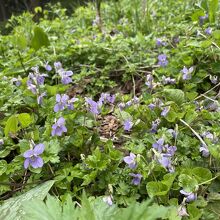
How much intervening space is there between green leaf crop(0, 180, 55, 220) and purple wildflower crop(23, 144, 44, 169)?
3.8 inches

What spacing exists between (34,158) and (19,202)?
19 centimetres

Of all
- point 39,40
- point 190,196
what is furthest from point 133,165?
point 39,40

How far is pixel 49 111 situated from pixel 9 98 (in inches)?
13.5

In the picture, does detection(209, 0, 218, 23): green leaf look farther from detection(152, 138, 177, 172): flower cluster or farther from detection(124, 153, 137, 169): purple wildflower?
detection(124, 153, 137, 169): purple wildflower

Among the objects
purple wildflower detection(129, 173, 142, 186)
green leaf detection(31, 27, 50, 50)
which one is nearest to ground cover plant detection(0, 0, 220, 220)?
purple wildflower detection(129, 173, 142, 186)

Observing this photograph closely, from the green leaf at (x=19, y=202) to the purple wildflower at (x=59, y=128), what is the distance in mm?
226

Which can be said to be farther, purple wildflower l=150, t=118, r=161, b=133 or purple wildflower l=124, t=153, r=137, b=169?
purple wildflower l=150, t=118, r=161, b=133

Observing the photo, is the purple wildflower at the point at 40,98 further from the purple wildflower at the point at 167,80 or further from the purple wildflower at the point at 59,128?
the purple wildflower at the point at 167,80

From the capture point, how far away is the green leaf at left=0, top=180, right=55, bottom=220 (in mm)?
1582

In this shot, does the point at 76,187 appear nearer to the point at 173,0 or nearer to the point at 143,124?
the point at 143,124

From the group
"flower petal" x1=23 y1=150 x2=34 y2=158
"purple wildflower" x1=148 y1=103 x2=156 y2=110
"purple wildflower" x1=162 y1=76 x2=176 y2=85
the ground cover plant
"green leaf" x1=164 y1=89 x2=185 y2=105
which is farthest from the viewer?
"purple wildflower" x1=162 y1=76 x2=176 y2=85

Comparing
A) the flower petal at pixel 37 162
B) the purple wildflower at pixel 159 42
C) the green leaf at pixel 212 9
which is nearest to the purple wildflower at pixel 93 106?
the flower petal at pixel 37 162

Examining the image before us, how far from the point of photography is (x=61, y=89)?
2.33 m

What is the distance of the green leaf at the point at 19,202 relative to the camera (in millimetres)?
1582
